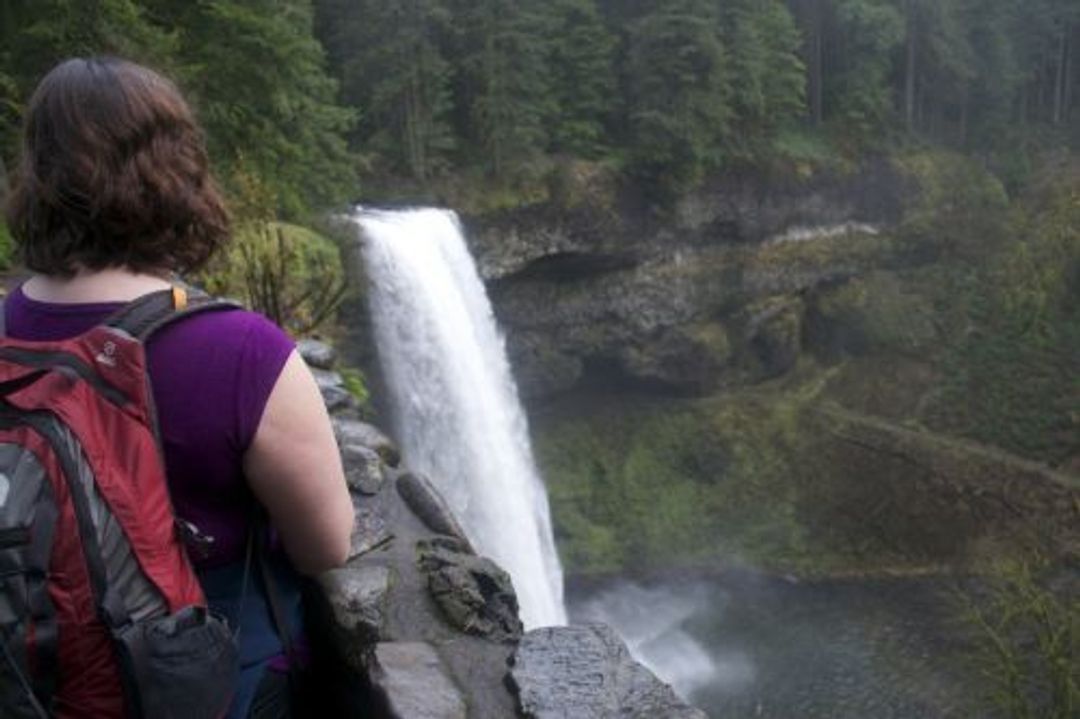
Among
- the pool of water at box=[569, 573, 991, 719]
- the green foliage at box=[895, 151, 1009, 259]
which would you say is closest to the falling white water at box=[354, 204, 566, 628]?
the pool of water at box=[569, 573, 991, 719]

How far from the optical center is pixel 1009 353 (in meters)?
29.6

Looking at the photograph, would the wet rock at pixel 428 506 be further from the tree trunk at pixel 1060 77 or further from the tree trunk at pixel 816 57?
the tree trunk at pixel 1060 77

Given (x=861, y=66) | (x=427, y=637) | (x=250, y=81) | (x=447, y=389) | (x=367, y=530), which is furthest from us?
(x=861, y=66)

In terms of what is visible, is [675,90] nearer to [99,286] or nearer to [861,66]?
[861,66]

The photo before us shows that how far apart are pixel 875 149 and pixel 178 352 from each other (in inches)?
1332

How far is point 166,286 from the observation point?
2014 mm

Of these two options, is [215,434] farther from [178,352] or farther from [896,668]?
[896,668]

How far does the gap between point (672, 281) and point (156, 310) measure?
88.5ft

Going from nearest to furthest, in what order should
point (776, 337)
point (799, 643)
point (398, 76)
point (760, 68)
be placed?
1. point (799, 643)
2. point (398, 76)
3. point (760, 68)
4. point (776, 337)

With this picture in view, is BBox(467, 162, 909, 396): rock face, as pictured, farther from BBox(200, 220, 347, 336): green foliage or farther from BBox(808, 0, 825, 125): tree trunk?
BBox(200, 220, 347, 336): green foliage

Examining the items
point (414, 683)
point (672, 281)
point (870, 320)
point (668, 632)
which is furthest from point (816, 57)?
point (414, 683)

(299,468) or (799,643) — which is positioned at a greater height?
(299,468)

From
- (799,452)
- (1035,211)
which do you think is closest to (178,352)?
(799,452)

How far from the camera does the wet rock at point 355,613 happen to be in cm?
352
